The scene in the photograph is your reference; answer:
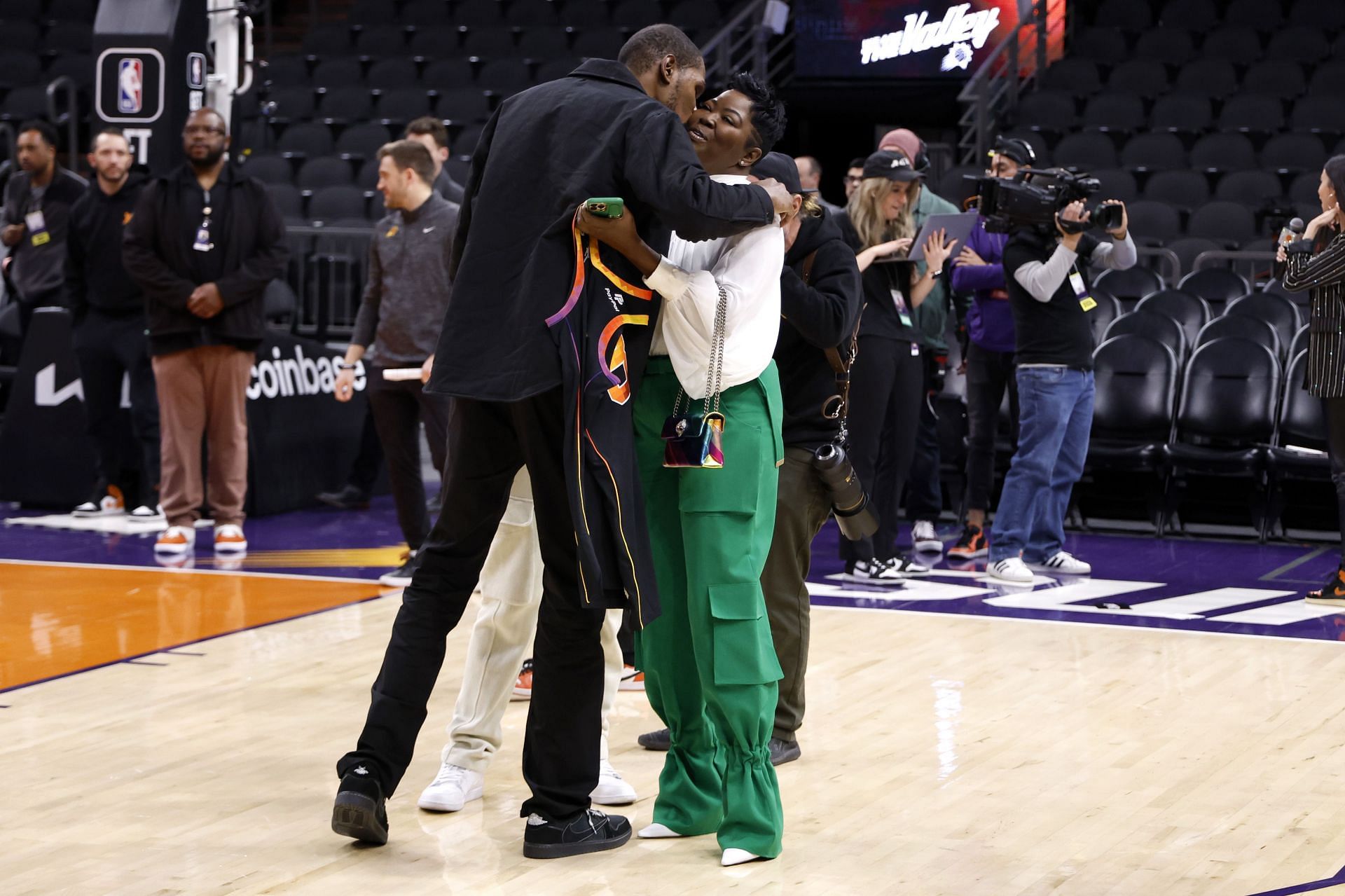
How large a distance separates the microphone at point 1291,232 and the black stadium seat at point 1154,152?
5548 mm

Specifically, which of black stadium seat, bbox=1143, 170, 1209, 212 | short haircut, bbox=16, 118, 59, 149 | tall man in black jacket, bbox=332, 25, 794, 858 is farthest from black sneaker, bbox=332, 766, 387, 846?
black stadium seat, bbox=1143, 170, 1209, 212

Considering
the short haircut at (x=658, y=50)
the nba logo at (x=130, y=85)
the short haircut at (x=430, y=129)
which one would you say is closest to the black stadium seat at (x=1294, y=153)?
the short haircut at (x=430, y=129)

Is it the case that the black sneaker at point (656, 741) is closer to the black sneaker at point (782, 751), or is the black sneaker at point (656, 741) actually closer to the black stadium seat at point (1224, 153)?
the black sneaker at point (782, 751)

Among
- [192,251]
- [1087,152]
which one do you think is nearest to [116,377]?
[192,251]

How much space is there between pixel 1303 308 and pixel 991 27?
5085 millimetres

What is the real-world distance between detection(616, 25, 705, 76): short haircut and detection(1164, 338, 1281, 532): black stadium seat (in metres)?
5.32

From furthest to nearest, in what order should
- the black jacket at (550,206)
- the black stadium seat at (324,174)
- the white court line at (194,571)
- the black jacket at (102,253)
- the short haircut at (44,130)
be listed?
the black stadium seat at (324,174), the short haircut at (44,130), the black jacket at (102,253), the white court line at (194,571), the black jacket at (550,206)

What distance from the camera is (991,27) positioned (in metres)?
13.8

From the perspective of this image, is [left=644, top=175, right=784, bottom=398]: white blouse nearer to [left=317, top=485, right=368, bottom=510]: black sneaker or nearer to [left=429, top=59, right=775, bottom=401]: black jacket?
[left=429, top=59, right=775, bottom=401]: black jacket

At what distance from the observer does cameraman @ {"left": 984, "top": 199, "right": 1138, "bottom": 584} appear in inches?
261

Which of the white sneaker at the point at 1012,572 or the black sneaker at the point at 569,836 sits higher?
the white sneaker at the point at 1012,572

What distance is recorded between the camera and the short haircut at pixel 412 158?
21.7ft

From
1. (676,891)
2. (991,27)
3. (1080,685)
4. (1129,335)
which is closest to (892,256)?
(1080,685)

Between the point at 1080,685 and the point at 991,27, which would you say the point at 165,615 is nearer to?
the point at 1080,685
